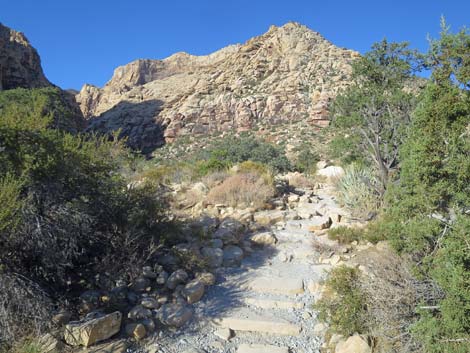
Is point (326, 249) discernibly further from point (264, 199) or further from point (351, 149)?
point (351, 149)

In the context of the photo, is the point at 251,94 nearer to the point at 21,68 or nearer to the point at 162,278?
the point at 21,68

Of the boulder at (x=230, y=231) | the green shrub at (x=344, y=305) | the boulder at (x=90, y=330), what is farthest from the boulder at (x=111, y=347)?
the boulder at (x=230, y=231)

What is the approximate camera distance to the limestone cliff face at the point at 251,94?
115ft

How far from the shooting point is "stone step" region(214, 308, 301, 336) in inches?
159

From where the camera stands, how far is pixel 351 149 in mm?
9844

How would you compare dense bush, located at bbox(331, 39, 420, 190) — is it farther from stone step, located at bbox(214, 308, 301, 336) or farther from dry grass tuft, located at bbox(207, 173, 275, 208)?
stone step, located at bbox(214, 308, 301, 336)

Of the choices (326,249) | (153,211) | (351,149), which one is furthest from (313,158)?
(153,211)

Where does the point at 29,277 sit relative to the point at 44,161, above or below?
below

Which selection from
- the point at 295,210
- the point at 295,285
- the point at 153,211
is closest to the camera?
the point at 295,285

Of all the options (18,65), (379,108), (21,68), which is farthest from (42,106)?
(21,68)

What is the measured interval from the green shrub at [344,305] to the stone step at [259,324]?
0.43m

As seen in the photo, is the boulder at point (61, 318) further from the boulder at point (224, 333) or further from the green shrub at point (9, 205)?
the boulder at point (224, 333)

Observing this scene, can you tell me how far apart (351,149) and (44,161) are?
8281 millimetres

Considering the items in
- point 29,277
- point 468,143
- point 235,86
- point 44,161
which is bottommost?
point 29,277
